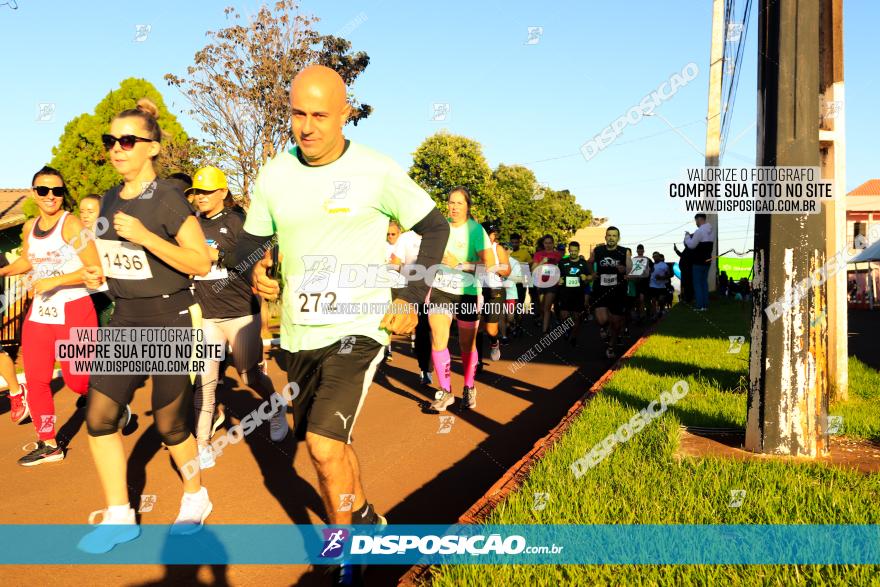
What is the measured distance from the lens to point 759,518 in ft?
12.0

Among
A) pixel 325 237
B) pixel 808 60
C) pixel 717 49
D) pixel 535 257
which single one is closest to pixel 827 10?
pixel 808 60

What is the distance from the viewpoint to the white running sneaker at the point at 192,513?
430cm

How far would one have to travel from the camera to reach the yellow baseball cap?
19.7ft

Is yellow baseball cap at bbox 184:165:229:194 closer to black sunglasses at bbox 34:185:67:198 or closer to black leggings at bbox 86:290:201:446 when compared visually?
black sunglasses at bbox 34:185:67:198

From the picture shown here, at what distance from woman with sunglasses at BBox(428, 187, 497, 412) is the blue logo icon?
4.41 meters

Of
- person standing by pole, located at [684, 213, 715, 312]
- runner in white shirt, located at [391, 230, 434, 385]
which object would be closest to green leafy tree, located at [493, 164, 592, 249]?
person standing by pole, located at [684, 213, 715, 312]

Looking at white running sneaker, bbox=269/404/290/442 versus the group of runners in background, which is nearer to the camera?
the group of runners in background

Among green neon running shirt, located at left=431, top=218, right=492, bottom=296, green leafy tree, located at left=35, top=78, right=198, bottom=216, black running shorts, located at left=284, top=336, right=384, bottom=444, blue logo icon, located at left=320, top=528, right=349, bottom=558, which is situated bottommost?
blue logo icon, located at left=320, top=528, right=349, bottom=558

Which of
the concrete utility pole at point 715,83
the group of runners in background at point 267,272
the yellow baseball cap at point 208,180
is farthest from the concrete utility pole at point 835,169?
the concrete utility pole at point 715,83

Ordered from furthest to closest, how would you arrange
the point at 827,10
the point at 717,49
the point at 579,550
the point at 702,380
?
1. the point at 717,49
2. the point at 702,380
3. the point at 827,10
4. the point at 579,550

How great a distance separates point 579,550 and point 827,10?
6.29 m

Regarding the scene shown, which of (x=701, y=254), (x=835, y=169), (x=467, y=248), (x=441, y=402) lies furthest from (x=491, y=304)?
(x=701, y=254)

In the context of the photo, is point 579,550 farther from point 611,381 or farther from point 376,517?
point 611,381

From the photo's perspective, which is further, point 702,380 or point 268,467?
point 702,380
